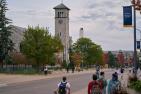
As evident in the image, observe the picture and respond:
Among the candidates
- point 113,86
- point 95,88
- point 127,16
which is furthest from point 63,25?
point 95,88

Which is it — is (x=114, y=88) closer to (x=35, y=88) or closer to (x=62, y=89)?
(x=62, y=89)

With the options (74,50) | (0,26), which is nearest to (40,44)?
(0,26)

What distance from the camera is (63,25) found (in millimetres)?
159625

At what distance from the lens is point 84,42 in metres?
178

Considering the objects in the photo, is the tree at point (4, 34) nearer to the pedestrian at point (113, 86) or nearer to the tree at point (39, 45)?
the tree at point (39, 45)

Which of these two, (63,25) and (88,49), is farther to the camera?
(88,49)

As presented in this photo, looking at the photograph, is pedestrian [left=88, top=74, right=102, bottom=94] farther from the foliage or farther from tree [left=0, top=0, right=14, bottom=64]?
the foliage

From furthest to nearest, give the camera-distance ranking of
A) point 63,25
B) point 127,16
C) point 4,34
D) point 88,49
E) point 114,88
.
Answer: point 88,49
point 63,25
point 4,34
point 127,16
point 114,88

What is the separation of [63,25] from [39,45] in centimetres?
7224

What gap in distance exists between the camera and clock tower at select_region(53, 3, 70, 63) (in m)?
158

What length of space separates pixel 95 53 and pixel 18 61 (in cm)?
7406

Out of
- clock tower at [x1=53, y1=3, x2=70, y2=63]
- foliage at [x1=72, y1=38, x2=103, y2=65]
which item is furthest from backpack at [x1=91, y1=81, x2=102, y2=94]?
foliage at [x1=72, y1=38, x2=103, y2=65]

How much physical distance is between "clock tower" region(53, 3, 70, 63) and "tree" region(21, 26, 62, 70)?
65.9m

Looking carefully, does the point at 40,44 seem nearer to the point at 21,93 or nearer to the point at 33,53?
the point at 33,53
